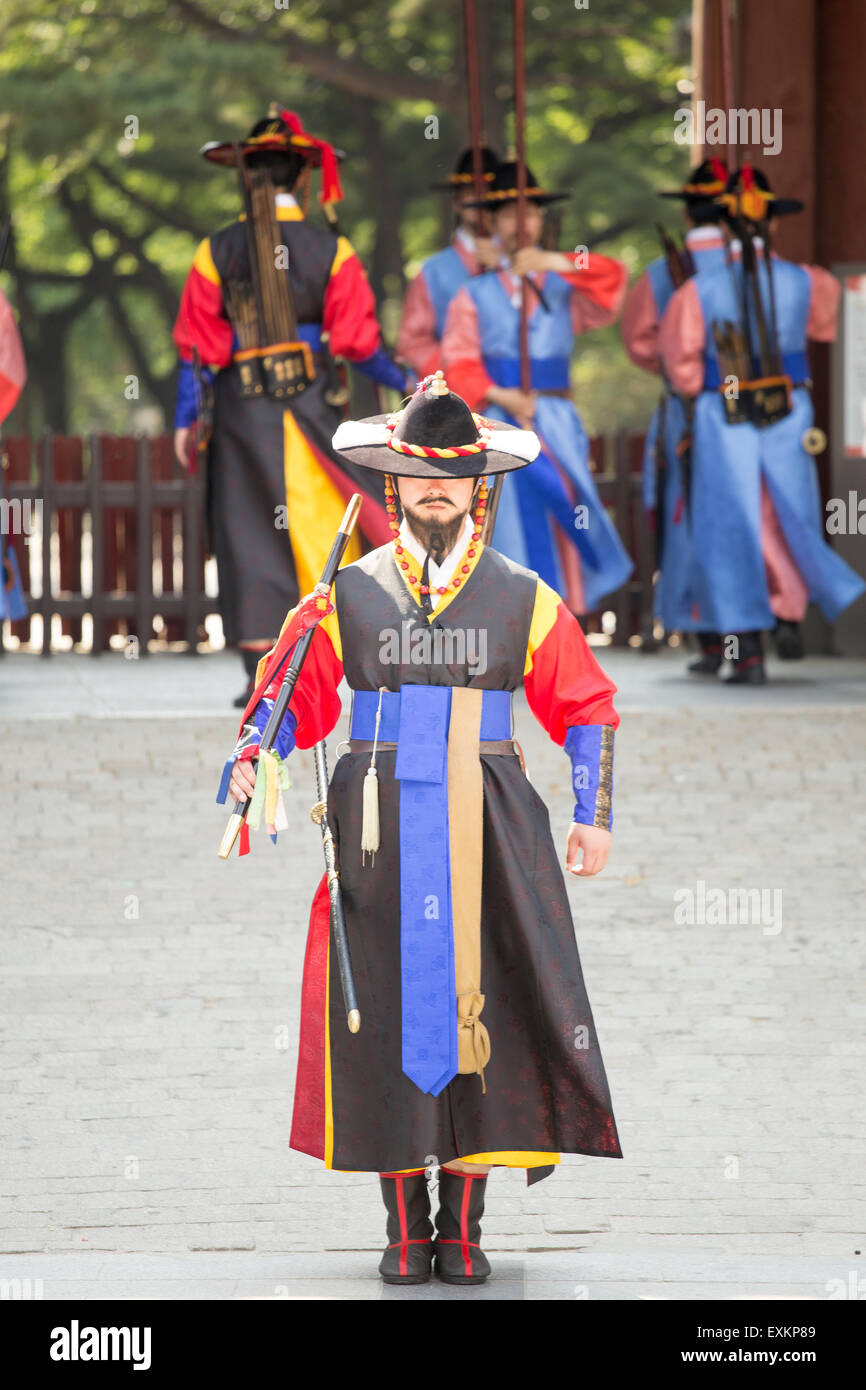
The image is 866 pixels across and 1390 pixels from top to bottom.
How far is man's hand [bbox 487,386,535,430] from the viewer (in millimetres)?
10172

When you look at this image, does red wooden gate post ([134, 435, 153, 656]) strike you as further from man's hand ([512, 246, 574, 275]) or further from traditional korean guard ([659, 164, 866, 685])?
traditional korean guard ([659, 164, 866, 685])

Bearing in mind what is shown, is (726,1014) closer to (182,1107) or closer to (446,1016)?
(182,1107)

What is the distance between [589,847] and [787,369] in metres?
6.86

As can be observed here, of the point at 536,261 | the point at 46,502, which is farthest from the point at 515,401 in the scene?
the point at 46,502

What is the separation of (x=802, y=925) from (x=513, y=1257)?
103 inches

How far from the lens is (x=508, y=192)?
10211 mm

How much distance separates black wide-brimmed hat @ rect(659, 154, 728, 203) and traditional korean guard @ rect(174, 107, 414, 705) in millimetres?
2024

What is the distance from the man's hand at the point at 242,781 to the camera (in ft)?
13.1

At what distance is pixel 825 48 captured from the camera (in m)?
12.1

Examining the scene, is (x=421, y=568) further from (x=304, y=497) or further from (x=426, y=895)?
(x=304, y=497)

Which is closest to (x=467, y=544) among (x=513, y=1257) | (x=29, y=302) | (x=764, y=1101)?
(x=513, y=1257)

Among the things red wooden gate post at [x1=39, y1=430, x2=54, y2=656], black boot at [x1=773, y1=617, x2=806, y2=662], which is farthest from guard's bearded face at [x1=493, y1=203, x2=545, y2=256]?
red wooden gate post at [x1=39, y1=430, x2=54, y2=656]

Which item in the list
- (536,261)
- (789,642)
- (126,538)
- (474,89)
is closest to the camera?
(474,89)

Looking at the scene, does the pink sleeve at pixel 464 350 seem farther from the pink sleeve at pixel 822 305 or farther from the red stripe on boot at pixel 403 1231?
the red stripe on boot at pixel 403 1231
